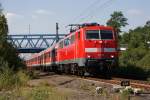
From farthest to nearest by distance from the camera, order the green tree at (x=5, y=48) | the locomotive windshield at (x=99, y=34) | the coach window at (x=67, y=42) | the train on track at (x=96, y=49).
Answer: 1. the green tree at (x=5, y=48)
2. the coach window at (x=67, y=42)
3. the locomotive windshield at (x=99, y=34)
4. the train on track at (x=96, y=49)

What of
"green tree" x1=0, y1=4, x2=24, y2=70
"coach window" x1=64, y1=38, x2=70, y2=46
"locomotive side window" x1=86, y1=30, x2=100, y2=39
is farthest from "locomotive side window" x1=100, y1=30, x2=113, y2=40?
"green tree" x1=0, y1=4, x2=24, y2=70

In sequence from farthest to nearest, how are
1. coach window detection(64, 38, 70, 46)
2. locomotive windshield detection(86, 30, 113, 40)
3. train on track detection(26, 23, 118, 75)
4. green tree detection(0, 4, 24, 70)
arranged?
green tree detection(0, 4, 24, 70), coach window detection(64, 38, 70, 46), locomotive windshield detection(86, 30, 113, 40), train on track detection(26, 23, 118, 75)

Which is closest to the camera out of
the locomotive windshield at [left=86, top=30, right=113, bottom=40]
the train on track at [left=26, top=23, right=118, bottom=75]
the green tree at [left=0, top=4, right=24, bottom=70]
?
the train on track at [left=26, top=23, right=118, bottom=75]

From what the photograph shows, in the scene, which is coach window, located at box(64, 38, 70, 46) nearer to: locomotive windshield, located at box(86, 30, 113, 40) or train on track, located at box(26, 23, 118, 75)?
train on track, located at box(26, 23, 118, 75)

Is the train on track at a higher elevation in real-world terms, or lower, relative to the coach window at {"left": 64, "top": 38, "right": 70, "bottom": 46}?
lower

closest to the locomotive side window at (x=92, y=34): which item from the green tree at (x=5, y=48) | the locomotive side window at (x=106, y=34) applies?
the locomotive side window at (x=106, y=34)

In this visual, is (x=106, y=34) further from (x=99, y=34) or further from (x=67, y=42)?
(x=67, y=42)

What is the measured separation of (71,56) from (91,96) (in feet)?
49.6

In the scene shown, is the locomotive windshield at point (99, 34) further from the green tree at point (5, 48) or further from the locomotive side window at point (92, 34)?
the green tree at point (5, 48)

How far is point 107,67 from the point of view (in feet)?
86.5

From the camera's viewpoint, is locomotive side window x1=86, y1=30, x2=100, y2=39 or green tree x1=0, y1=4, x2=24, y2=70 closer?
locomotive side window x1=86, y1=30, x2=100, y2=39

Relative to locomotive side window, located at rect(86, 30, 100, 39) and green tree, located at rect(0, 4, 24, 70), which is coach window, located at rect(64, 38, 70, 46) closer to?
green tree, located at rect(0, 4, 24, 70)

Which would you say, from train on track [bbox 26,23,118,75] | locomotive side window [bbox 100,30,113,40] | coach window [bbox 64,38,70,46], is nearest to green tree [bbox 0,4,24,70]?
coach window [bbox 64,38,70,46]

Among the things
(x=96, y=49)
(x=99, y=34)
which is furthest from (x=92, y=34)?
(x=96, y=49)
